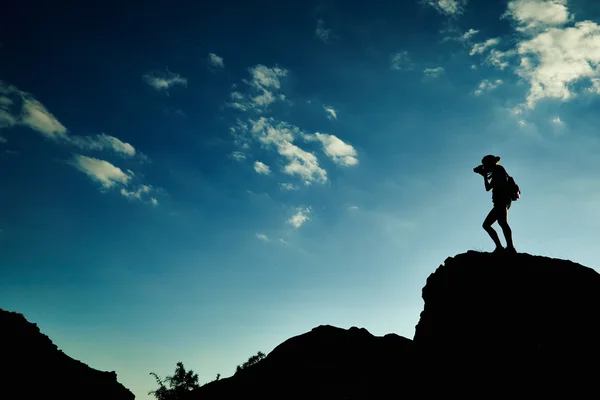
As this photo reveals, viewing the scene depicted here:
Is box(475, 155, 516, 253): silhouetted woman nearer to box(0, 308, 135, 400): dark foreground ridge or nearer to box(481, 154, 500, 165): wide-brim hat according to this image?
box(481, 154, 500, 165): wide-brim hat

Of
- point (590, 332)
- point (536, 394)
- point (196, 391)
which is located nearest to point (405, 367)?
point (536, 394)

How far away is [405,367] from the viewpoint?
1194cm

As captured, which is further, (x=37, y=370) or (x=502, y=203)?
(x=37, y=370)

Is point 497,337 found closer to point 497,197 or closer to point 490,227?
point 490,227

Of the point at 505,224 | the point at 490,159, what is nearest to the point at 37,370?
the point at 505,224

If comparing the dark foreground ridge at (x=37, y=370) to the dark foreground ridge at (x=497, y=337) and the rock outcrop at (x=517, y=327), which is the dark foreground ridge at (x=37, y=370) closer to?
the dark foreground ridge at (x=497, y=337)

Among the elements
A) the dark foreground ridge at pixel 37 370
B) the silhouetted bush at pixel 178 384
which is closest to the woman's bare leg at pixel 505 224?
the dark foreground ridge at pixel 37 370

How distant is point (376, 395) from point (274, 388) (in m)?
4.98

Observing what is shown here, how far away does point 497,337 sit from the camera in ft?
25.5

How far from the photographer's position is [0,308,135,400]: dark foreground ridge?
14.8 metres

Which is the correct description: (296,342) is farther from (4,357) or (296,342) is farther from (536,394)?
(4,357)

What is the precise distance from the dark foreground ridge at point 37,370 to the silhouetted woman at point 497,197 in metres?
23.1

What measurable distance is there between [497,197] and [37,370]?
24612mm

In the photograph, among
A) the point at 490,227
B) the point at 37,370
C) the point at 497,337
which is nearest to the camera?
the point at 497,337
